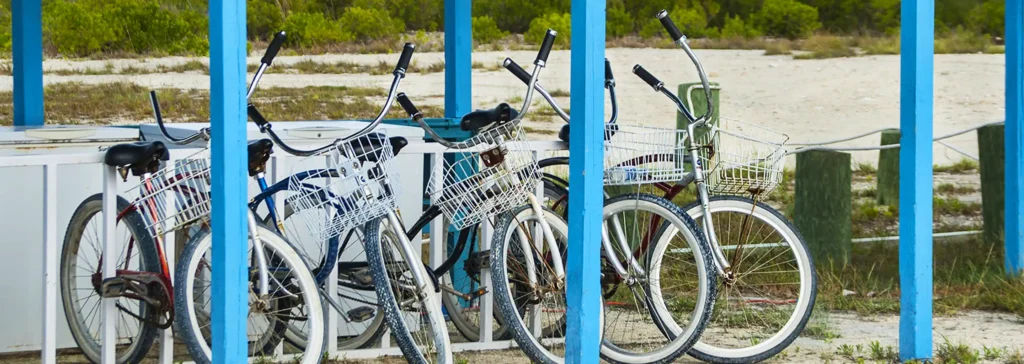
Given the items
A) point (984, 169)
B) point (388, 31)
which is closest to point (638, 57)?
point (388, 31)

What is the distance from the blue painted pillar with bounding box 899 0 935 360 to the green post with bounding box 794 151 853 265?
215 centimetres

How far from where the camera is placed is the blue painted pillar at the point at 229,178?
153 inches

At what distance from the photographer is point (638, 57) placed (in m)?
24.1

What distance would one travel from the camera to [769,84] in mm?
23672

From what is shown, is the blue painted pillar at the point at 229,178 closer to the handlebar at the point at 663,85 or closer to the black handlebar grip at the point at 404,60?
the black handlebar grip at the point at 404,60

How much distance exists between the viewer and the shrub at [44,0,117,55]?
20.3 meters

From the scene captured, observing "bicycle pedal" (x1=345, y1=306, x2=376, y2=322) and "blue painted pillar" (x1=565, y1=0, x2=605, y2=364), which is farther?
"bicycle pedal" (x1=345, y1=306, x2=376, y2=322)

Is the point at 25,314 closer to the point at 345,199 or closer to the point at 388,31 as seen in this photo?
the point at 345,199

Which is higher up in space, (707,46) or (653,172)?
(707,46)

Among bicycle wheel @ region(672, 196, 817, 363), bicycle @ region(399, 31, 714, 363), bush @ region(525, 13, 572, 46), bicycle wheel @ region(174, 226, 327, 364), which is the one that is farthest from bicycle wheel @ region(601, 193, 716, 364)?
bush @ region(525, 13, 572, 46)

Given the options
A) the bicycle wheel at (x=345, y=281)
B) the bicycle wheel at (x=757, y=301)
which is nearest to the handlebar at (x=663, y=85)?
the bicycle wheel at (x=757, y=301)

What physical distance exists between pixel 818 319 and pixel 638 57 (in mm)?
18290

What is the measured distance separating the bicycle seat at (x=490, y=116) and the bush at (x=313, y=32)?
17.0 metres

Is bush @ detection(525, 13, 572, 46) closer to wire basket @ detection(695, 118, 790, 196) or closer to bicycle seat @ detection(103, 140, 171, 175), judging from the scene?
wire basket @ detection(695, 118, 790, 196)
